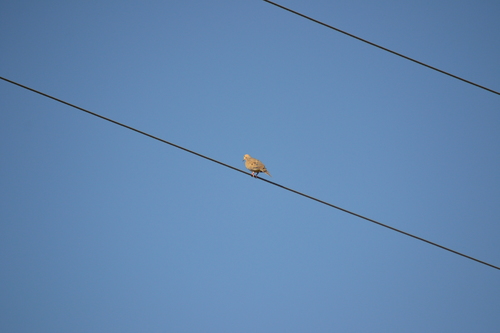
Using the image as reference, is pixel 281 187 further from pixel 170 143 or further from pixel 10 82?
pixel 10 82

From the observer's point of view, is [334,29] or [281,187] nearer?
[334,29]


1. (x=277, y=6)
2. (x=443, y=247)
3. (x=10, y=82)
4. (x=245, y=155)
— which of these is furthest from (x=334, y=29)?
(x=245, y=155)

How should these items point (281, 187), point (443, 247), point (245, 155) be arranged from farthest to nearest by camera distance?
point (245, 155), point (281, 187), point (443, 247)

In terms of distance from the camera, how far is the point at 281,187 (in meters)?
10.9

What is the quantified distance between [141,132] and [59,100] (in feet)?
4.62

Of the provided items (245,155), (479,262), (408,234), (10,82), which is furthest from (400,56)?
(245,155)

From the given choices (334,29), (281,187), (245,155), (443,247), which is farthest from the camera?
(245,155)

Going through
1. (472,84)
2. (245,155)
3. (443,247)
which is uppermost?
(245,155)

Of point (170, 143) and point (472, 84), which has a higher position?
point (472, 84)

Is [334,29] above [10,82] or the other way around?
above

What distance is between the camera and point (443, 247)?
31.3 feet

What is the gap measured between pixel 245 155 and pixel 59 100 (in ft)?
38.1

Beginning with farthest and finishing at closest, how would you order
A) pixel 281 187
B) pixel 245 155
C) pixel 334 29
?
pixel 245 155 < pixel 281 187 < pixel 334 29

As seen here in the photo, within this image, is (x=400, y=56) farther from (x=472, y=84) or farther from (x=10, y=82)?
(x=10, y=82)
